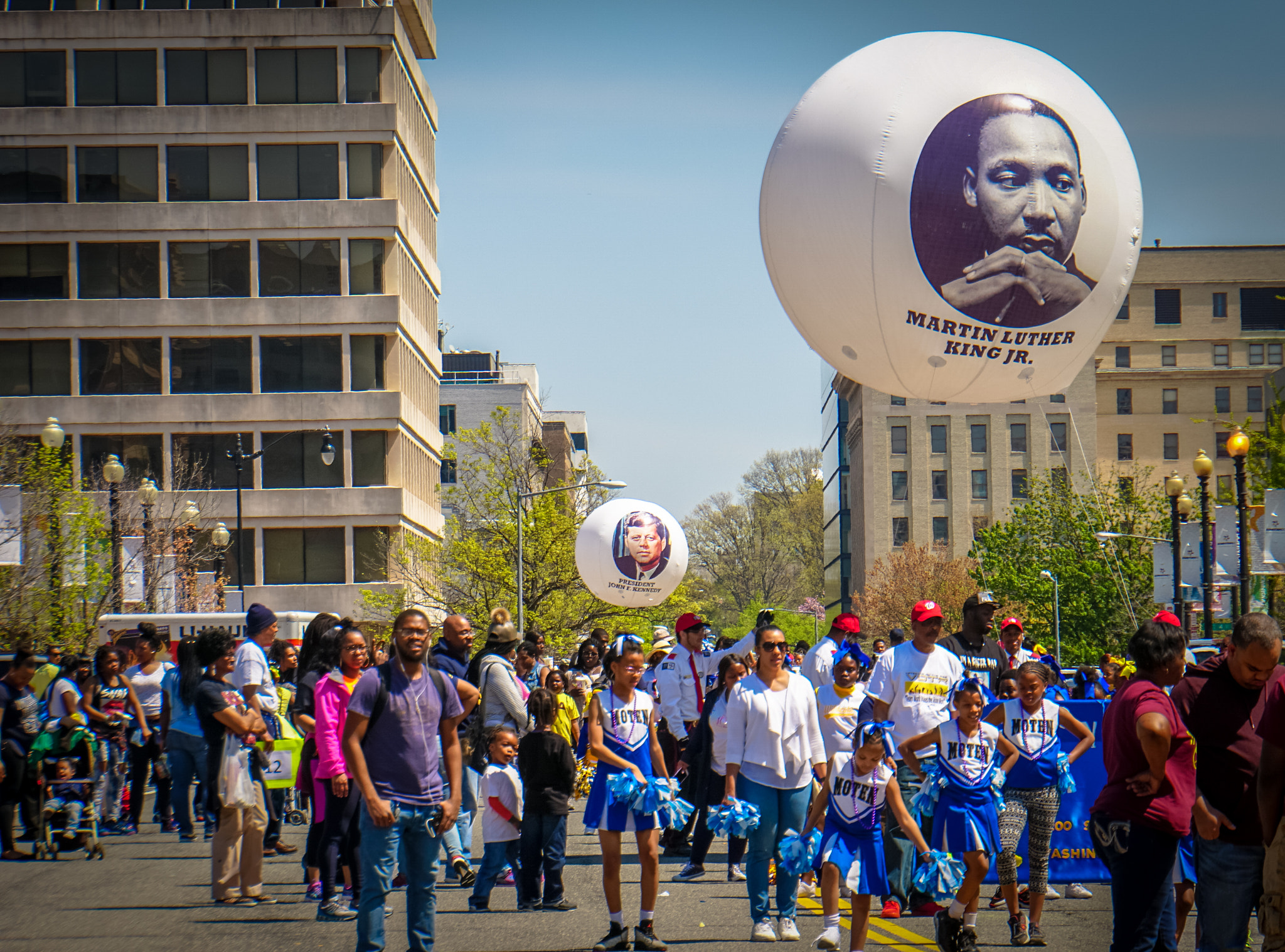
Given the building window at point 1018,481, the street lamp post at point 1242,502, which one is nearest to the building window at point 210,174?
the street lamp post at point 1242,502

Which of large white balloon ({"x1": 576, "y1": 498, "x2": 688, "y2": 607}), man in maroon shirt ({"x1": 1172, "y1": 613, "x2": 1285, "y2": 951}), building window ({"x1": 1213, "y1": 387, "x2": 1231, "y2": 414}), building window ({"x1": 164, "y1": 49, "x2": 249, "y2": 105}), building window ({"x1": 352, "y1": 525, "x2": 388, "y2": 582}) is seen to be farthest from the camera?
building window ({"x1": 1213, "y1": 387, "x2": 1231, "y2": 414})

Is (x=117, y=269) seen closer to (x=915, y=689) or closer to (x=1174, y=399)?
(x=915, y=689)

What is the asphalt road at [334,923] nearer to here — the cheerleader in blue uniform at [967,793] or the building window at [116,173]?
the cheerleader in blue uniform at [967,793]

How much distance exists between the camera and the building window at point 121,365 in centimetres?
5806

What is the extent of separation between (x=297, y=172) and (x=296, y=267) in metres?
3.79

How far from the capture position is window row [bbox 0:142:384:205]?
57938 millimetres

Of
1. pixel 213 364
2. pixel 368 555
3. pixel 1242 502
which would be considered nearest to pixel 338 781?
pixel 1242 502

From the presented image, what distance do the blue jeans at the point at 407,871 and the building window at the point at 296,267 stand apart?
52535mm

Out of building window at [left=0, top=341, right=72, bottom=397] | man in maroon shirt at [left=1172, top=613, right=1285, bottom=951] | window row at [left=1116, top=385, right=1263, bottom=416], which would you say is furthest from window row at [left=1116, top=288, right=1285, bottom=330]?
man in maroon shirt at [left=1172, top=613, right=1285, bottom=951]

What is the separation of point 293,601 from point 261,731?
47.3 meters

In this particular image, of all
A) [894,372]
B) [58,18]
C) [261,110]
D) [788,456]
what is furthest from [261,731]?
[788,456]

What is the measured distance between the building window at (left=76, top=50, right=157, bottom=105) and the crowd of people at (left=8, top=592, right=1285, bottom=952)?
161 feet

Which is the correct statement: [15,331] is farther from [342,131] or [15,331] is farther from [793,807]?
[793,807]

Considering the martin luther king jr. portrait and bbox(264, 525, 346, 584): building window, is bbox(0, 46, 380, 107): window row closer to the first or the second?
bbox(264, 525, 346, 584): building window
